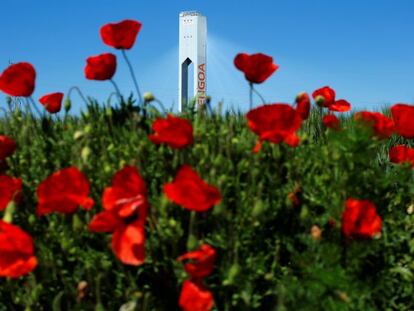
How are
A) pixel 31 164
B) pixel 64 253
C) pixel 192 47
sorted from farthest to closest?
pixel 192 47, pixel 31 164, pixel 64 253

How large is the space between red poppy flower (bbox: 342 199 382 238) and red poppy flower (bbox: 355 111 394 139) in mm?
366

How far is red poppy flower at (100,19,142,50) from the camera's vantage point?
280 cm

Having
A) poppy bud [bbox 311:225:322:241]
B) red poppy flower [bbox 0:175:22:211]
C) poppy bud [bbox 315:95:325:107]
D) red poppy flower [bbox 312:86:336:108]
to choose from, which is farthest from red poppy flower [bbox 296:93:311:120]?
red poppy flower [bbox 0:175:22:211]

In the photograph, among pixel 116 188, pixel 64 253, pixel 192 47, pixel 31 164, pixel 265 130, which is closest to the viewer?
pixel 116 188

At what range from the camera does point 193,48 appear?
1222cm

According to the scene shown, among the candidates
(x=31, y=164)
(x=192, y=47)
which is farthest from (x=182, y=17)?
(x=31, y=164)

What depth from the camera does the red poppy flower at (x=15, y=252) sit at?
2.37 m

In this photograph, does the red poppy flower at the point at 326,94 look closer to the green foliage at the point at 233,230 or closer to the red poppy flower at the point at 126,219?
the green foliage at the point at 233,230

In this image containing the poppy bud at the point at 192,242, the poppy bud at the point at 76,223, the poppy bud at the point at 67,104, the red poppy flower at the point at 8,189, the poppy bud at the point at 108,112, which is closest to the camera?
the poppy bud at the point at 192,242

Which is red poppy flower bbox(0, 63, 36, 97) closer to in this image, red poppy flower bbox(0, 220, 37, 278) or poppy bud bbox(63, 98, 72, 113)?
poppy bud bbox(63, 98, 72, 113)

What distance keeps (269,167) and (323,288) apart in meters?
0.60

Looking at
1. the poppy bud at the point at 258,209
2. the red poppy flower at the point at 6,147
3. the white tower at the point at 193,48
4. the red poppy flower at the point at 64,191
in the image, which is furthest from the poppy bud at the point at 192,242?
the white tower at the point at 193,48

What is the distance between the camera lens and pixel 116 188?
7.57 feet

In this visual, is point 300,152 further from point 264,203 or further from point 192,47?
point 192,47
